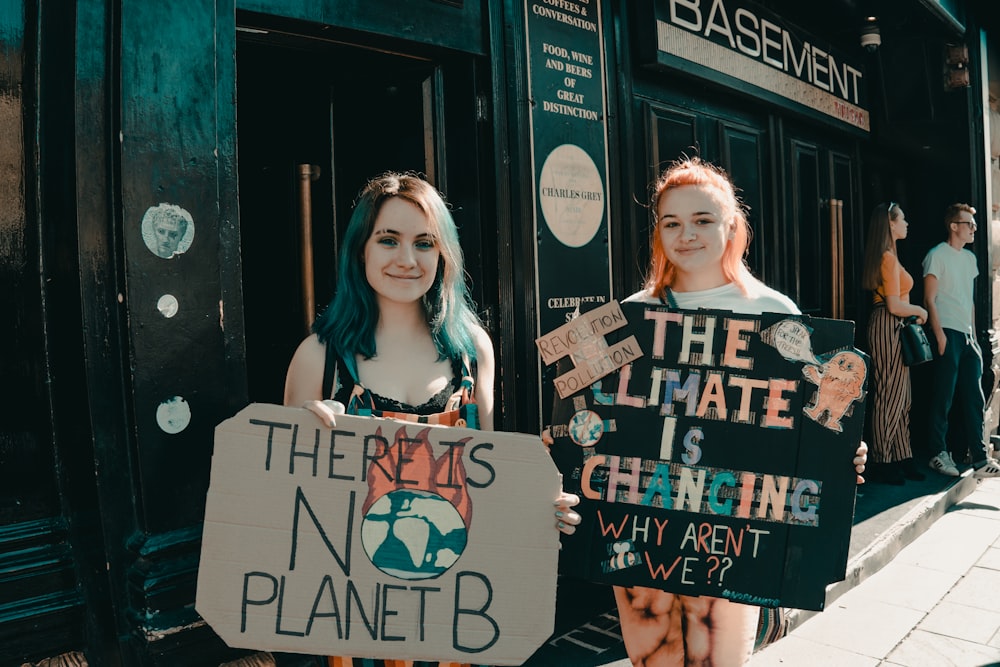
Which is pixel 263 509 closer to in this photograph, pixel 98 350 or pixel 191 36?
pixel 98 350

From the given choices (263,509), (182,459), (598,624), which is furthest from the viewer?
(598,624)

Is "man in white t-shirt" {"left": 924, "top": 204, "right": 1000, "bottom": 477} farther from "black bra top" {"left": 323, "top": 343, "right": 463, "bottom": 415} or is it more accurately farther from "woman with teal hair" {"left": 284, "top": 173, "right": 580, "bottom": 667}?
"black bra top" {"left": 323, "top": 343, "right": 463, "bottom": 415}

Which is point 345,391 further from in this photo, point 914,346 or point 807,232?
point 914,346

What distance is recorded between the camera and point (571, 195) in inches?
144

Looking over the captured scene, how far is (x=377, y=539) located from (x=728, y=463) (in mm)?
979

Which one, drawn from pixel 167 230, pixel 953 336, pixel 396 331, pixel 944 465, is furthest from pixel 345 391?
pixel 953 336

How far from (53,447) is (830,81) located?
585cm

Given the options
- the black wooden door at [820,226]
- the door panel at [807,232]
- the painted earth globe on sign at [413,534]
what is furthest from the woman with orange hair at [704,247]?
the door panel at [807,232]

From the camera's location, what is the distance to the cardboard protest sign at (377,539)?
1.72m

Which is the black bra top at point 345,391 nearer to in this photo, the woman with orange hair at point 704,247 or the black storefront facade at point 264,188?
the black storefront facade at point 264,188

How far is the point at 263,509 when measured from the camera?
1736 mm

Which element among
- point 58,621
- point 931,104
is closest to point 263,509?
point 58,621

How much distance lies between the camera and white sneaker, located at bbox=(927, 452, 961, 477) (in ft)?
19.5

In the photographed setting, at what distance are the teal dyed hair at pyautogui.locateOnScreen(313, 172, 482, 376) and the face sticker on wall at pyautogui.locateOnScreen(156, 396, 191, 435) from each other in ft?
1.80
